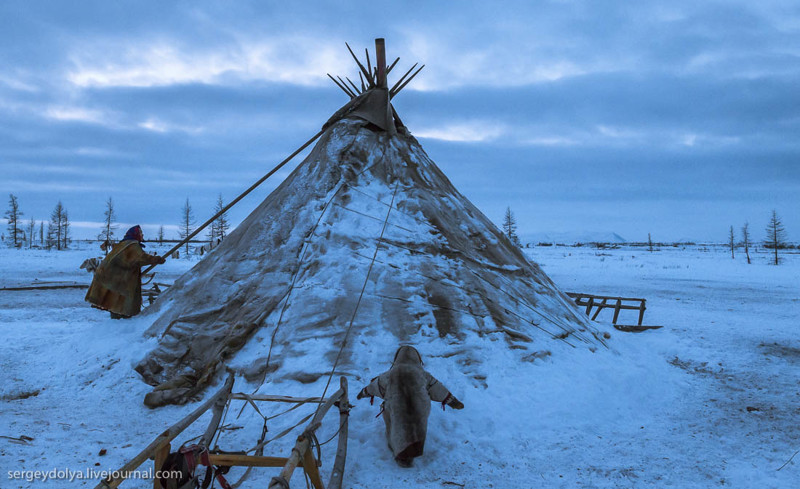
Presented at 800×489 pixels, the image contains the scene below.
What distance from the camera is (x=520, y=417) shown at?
16.7 ft

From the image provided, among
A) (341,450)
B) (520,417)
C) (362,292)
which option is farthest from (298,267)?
(520,417)

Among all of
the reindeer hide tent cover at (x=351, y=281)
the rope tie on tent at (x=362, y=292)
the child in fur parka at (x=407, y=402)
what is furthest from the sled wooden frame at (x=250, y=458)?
the reindeer hide tent cover at (x=351, y=281)

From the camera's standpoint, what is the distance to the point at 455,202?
8742 mm

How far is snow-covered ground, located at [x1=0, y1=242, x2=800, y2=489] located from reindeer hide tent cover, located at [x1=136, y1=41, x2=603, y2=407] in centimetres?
42

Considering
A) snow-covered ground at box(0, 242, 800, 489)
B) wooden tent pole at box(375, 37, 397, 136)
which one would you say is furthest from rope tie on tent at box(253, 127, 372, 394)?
wooden tent pole at box(375, 37, 397, 136)

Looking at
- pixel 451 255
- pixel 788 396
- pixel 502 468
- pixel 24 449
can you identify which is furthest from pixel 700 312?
pixel 24 449

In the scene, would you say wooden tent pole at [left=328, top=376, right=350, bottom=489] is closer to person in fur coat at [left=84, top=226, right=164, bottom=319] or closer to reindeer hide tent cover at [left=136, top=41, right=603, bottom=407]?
reindeer hide tent cover at [left=136, top=41, right=603, bottom=407]

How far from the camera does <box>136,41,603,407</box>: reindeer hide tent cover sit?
19.5ft

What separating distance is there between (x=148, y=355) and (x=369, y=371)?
3398mm

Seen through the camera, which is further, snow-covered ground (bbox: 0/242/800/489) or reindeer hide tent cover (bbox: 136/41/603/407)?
reindeer hide tent cover (bbox: 136/41/603/407)

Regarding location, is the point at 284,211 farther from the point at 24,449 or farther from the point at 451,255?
the point at 24,449

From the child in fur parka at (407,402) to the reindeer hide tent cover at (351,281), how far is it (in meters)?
1.18

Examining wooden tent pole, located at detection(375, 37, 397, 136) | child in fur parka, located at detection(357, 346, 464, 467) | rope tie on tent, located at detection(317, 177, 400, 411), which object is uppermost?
wooden tent pole, located at detection(375, 37, 397, 136)

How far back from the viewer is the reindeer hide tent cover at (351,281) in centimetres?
595
